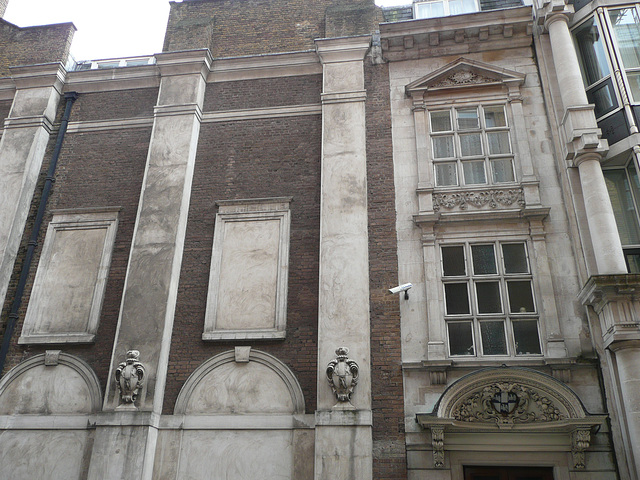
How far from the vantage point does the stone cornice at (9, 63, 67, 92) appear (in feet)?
48.9

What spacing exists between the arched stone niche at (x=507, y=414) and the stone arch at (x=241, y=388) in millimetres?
2510

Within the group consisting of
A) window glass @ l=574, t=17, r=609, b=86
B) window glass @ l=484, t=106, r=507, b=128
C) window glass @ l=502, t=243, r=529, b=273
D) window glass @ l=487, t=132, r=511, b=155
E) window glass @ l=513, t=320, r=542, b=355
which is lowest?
window glass @ l=513, t=320, r=542, b=355

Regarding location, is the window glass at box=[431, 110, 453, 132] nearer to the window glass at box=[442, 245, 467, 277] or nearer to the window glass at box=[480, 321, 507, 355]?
the window glass at box=[442, 245, 467, 277]

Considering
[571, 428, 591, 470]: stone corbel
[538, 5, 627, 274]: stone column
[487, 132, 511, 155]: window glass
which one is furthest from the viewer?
[487, 132, 511, 155]: window glass

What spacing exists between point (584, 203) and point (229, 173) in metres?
7.63

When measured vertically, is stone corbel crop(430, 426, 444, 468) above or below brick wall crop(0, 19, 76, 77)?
below

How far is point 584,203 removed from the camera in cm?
1070

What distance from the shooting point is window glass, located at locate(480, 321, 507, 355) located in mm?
10266

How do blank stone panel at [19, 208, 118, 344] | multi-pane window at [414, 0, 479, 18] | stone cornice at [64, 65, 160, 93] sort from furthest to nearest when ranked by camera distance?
stone cornice at [64, 65, 160, 93]
multi-pane window at [414, 0, 479, 18]
blank stone panel at [19, 208, 118, 344]

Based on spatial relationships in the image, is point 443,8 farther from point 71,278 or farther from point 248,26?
point 71,278

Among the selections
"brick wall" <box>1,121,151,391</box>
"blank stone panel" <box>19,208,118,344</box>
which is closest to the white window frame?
"brick wall" <box>1,121,151,391</box>

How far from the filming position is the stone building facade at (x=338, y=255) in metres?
9.68

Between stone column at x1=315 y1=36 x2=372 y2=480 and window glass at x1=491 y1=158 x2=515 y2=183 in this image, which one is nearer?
stone column at x1=315 y1=36 x2=372 y2=480

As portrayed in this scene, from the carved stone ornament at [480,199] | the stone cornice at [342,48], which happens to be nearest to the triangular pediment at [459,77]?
the stone cornice at [342,48]
